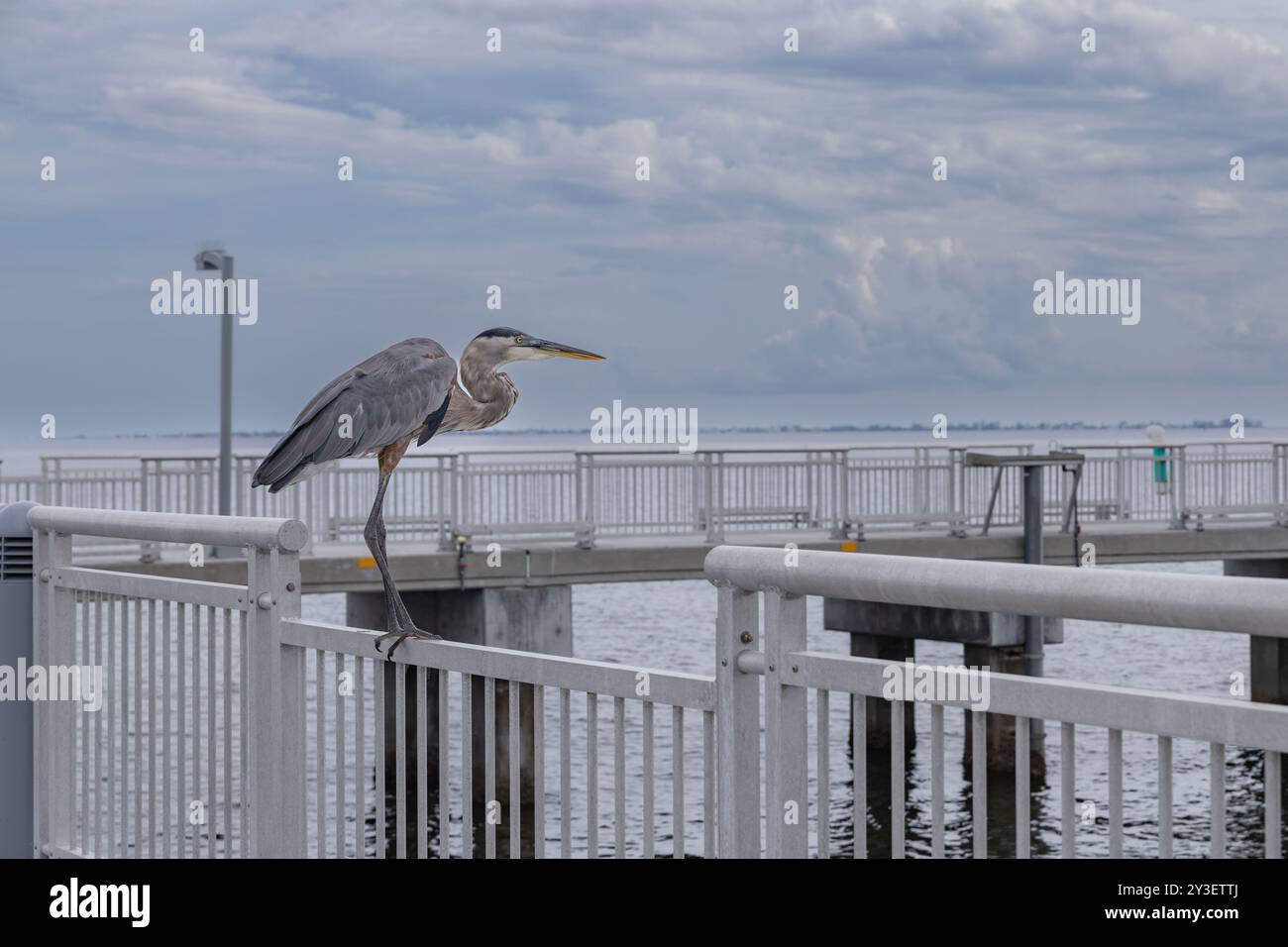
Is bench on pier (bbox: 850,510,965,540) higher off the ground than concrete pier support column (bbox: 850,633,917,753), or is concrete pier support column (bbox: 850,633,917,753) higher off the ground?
bench on pier (bbox: 850,510,965,540)

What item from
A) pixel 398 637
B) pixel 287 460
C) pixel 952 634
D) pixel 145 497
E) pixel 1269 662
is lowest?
pixel 1269 662

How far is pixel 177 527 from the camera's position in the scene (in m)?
4.95

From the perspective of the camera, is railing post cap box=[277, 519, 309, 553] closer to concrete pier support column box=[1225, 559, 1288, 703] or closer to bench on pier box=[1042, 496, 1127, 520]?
concrete pier support column box=[1225, 559, 1288, 703]

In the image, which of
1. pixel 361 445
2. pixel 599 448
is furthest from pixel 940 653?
pixel 361 445

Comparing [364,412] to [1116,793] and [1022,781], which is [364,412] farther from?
[1116,793]

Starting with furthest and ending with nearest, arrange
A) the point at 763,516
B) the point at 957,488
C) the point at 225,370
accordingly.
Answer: the point at 957,488, the point at 763,516, the point at 225,370

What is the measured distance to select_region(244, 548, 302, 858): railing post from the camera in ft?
14.9

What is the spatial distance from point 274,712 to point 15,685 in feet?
5.84

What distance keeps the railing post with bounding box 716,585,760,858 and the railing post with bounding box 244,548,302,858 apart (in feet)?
5.39

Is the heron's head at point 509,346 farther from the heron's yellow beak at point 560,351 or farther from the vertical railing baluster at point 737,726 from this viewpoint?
the vertical railing baluster at point 737,726

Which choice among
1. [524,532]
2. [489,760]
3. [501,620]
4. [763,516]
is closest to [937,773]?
[489,760]

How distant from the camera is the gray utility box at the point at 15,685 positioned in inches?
228

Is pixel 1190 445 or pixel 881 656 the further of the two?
pixel 1190 445

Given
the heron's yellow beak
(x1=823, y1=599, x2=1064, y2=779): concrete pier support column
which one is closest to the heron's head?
the heron's yellow beak
